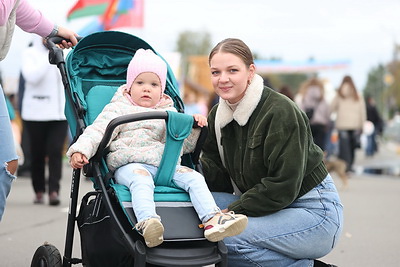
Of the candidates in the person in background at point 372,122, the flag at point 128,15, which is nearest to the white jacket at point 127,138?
the flag at point 128,15

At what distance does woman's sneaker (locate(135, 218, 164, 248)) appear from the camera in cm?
332

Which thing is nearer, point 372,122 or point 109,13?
point 109,13

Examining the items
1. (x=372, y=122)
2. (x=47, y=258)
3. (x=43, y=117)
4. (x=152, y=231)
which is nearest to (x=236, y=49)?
(x=152, y=231)

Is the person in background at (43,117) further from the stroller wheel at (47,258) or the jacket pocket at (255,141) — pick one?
the jacket pocket at (255,141)

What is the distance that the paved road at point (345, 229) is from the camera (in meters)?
5.68

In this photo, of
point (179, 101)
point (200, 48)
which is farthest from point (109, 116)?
point (200, 48)

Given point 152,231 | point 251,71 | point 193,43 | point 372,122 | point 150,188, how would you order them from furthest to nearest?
point 193,43 < point 372,122 < point 251,71 < point 150,188 < point 152,231

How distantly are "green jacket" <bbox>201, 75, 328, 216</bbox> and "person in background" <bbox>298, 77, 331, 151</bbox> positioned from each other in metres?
8.29

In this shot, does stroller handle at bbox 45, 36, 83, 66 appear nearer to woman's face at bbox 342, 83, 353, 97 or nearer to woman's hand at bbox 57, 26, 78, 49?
woman's hand at bbox 57, 26, 78, 49

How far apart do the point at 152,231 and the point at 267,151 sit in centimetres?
98

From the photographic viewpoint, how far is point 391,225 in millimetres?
7559

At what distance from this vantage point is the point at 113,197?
12.1ft

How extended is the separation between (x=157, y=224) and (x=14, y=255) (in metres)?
2.56

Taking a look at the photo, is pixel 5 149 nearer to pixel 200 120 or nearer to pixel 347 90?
pixel 200 120
